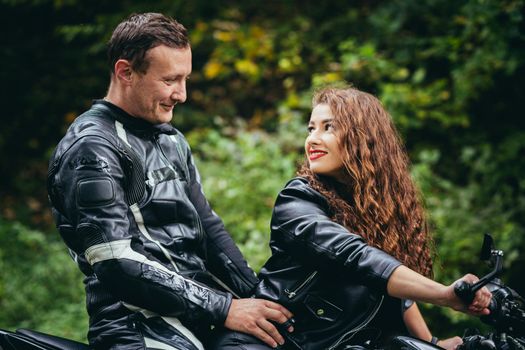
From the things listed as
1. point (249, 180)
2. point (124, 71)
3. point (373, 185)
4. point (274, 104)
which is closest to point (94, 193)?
point (124, 71)

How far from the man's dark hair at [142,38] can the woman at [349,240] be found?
1.89 ft

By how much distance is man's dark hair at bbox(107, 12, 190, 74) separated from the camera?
2.70m

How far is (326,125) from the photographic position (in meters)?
2.75

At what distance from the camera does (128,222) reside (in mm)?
2502

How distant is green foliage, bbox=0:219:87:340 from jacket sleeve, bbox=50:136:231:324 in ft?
12.0

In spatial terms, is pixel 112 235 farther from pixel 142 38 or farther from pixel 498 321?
pixel 498 321

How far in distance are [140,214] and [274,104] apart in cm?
651

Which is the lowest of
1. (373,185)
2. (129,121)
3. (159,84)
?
(373,185)

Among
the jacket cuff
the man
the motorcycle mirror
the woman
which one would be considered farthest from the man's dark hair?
the motorcycle mirror

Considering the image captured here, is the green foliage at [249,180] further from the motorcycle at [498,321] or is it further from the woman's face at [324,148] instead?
the motorcycle at [498,321]

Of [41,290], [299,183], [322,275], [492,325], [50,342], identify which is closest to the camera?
[492,325]

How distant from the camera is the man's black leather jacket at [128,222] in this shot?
8.05 feet

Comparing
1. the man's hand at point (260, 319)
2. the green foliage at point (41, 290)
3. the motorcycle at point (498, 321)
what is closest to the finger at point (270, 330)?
the man's hand at point (260, 319)

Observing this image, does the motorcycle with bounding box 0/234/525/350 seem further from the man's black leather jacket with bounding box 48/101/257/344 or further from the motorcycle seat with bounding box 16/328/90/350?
the man's black leather jacket with bounding box 48/101/257/344
